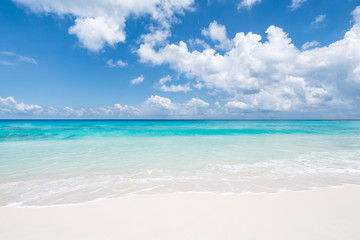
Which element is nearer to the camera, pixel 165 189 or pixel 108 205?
pixel 108 205

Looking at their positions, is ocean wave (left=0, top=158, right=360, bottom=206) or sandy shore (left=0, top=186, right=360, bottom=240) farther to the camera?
ocean wave (left=0, top=158, right=360, bottom=206)

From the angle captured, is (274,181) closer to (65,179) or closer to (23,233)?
(23,233)

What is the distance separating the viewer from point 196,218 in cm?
306

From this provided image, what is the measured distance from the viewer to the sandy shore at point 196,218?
2.64 metres

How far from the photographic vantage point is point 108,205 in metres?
3.62

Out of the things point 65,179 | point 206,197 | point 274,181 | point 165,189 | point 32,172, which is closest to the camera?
point 206,197

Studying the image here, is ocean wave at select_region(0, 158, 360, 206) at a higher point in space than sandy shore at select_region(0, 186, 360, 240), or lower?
lower

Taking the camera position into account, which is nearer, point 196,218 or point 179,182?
point 196,218

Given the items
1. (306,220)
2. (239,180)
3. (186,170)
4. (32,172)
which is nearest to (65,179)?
(32,172)

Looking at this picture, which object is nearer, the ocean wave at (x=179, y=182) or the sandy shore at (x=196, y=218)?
the sandy shore at (x=196, y=218)

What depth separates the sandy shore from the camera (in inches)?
104

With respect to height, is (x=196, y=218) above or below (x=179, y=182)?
above

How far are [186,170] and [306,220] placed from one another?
403cm

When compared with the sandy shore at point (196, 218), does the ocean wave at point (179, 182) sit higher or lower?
lower
